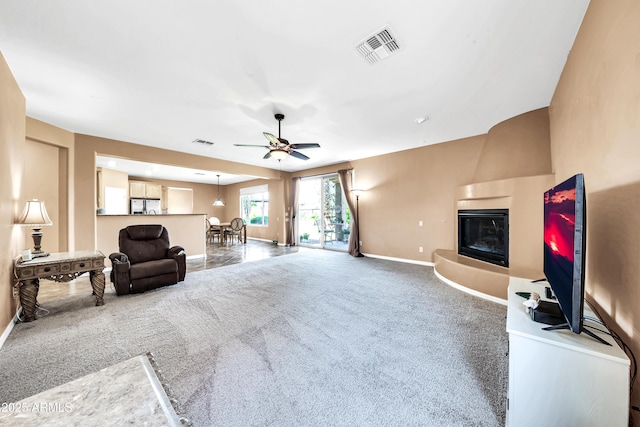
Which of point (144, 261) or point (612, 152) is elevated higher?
point (612, 152)

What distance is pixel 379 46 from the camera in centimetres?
211

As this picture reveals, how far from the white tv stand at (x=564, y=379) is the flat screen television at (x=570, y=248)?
3.8 inches

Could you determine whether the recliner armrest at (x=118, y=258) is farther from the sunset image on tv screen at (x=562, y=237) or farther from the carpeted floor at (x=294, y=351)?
the sunset image on tv screen at (x=562, y=237)

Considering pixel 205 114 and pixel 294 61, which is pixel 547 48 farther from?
pixel 205 114

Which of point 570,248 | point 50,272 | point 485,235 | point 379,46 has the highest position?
point 379,46

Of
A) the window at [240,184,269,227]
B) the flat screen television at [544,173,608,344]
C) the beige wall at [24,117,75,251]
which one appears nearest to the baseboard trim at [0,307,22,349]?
the beige wall at [24,117,75,251]

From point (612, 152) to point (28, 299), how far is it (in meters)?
5.46

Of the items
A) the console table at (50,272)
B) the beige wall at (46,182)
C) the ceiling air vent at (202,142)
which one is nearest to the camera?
the console table at (50,272)

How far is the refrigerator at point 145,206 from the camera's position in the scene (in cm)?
866

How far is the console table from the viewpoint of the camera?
2.59m

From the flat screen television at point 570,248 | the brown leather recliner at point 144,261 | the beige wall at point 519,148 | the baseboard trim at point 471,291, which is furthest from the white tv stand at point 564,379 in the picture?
the brown leather recliner at point 144,261

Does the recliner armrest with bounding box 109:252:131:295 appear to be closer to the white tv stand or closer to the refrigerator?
the white tv stand

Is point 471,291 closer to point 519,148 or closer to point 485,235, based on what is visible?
point 485,235

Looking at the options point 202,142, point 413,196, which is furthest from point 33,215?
point 413,196
